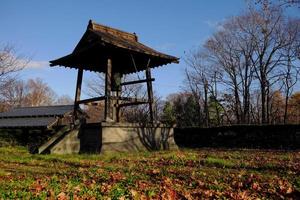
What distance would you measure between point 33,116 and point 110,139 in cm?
2528

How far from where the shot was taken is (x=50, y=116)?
3738 cm

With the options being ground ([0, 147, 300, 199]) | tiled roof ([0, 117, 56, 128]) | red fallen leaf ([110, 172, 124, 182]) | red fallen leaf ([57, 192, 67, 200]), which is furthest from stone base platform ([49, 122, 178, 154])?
tiled roof ([0, 117, 56, 128])

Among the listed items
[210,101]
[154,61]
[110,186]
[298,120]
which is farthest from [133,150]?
[298,120]

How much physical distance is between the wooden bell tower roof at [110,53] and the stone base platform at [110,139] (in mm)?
2989

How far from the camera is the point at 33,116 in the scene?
38.0 metres

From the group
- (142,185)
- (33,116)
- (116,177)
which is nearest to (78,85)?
(116,177)

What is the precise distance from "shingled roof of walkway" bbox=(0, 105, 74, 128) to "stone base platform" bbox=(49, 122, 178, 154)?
19.2m

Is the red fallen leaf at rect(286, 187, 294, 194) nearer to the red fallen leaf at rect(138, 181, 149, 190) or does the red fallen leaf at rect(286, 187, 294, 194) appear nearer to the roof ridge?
the red fallen leaf at rect(138, 181, 149, 190)

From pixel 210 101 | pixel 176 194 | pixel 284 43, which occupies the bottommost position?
pixel 176 194

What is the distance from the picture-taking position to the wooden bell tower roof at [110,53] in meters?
15.6

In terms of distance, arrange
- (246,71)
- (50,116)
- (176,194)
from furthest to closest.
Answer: (246,71), (50,116), (176,194)

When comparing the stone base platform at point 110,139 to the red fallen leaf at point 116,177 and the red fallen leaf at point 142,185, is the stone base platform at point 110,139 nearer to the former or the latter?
the red fallen leaf at point 116,177

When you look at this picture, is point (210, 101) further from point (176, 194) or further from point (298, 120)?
point (176, 194)

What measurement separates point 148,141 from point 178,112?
44.1m
